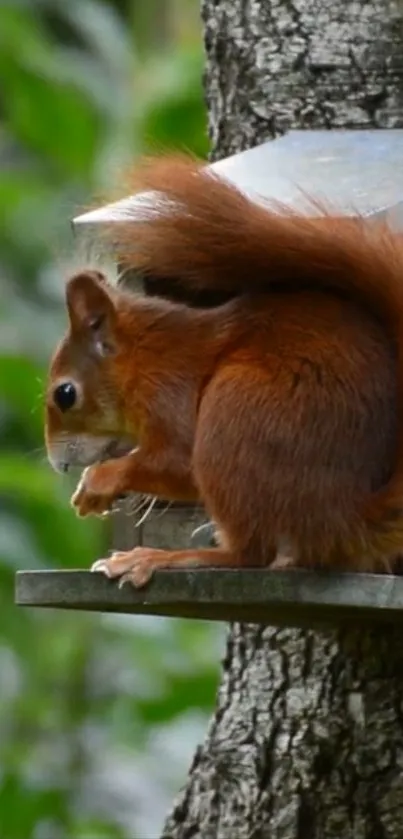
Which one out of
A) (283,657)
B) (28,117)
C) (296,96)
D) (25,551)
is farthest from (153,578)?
(28,117)

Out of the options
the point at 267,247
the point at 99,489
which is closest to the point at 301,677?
the point at 99,489

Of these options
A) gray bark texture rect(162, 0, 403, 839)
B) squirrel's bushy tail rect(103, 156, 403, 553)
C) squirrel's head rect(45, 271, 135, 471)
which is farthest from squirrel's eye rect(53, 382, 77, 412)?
gray bark texture rect(162, 0, 403, 839)

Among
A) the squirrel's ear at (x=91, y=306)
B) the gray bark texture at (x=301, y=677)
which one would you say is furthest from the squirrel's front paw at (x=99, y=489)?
the gray bark texture at (x=301, y=677)

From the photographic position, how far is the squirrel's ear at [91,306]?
208cm

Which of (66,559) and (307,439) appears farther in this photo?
(66,559)

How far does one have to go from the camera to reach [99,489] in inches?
81.0

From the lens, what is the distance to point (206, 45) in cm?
276

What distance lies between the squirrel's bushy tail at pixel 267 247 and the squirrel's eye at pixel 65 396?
0.14 m

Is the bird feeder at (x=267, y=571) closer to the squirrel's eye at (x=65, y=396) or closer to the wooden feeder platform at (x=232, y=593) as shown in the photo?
the wooden feeder platform at (x=232, y=593)

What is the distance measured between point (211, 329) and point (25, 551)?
3.89 ft

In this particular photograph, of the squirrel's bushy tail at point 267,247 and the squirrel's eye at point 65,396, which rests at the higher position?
the squirrel's bushy tail at point 267,247

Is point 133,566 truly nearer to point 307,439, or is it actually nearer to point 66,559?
point 307,439

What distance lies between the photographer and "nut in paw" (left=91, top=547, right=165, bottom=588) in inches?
78.9

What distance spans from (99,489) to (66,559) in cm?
110
